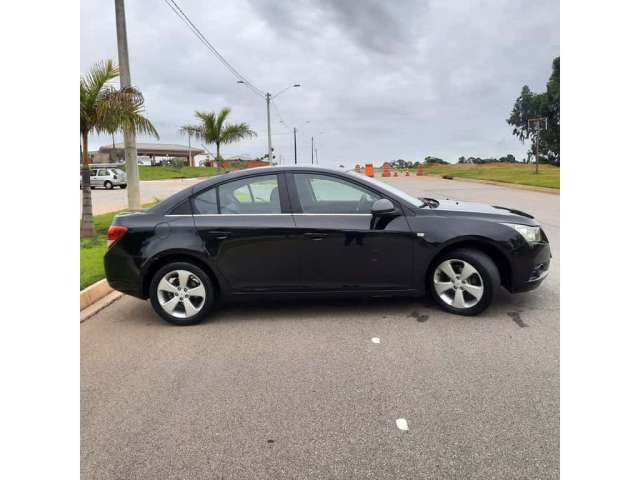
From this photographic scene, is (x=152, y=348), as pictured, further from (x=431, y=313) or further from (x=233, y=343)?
(x=431, y=313)

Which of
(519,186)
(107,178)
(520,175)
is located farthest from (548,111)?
(107,178)

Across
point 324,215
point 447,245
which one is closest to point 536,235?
point 447,245

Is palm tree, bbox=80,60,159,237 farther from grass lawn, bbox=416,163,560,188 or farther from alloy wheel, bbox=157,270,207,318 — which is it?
grass lawn, bbox=416,163,560,188

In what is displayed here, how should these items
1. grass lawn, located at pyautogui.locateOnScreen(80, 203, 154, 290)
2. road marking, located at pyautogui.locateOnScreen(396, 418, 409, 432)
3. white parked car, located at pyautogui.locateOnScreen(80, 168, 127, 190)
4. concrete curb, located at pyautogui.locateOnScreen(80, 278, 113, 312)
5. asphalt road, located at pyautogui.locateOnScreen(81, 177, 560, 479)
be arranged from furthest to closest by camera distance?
1. white parked car, located at pyautogui.locateOnScreen(80, 168, 127, 190)
2. grass lawn, located at pyautogui.locateOnScreen(80, 203, 154, 290)
3. concrete curb, located at pyautogui.locateOnScreen(80, 278, 113, 312)
4. road marking, located at pyautogui.locateOnScreen(396, 418, 409, 432)
5. asphalt road, located at pyautogui.locateOnScreen(81, 177, 560, 479)

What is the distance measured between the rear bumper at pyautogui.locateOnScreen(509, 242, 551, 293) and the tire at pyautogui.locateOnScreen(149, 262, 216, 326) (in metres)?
3.03

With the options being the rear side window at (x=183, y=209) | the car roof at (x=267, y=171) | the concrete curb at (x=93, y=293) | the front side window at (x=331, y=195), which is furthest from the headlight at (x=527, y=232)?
the concrete curb at (x=93, y=293)

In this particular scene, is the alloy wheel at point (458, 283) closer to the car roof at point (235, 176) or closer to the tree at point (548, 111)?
the car roof at point (235, 176)

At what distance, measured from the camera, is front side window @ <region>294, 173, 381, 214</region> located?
5117 mm

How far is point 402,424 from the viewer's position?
3.02 metres

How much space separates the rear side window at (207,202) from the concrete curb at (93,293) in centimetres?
197

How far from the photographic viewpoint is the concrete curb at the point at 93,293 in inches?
234

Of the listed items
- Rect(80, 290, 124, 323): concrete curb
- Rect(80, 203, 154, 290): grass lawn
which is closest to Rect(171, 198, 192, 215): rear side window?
Rect(80, 290, 124, 323): concrete curb

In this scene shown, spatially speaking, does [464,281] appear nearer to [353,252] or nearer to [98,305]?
[353,252]
